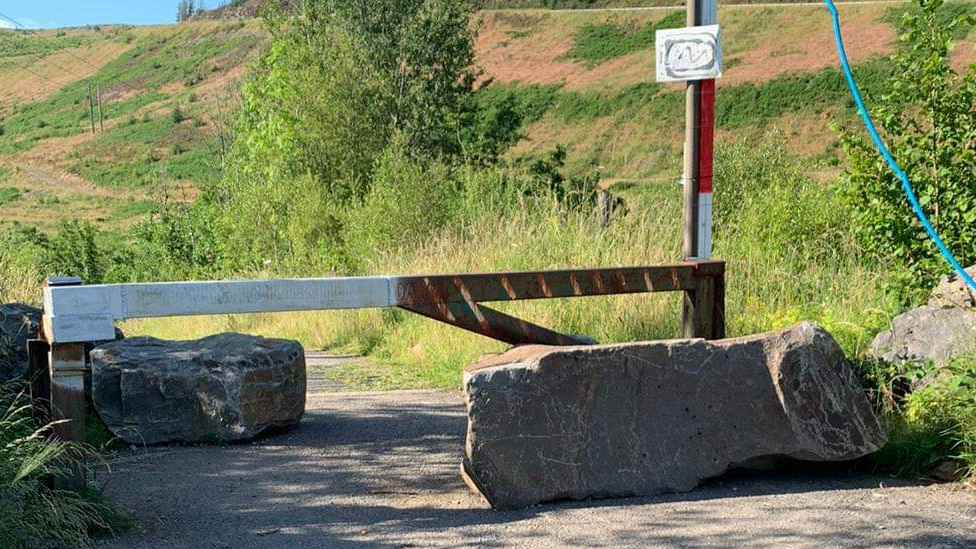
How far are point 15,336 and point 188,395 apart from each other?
150 cm

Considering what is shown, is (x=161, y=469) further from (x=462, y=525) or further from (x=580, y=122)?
(x=580, y=122)

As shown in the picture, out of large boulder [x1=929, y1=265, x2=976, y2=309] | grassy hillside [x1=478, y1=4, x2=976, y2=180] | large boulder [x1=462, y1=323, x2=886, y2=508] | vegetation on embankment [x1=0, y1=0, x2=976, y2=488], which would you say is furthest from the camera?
grassy hillside [x1=478, y1=4, x2=976, y2=180]

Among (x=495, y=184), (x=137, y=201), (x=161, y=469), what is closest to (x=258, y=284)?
(x=161, y=469)

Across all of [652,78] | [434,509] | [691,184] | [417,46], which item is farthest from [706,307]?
[652,78]

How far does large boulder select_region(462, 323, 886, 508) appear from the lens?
18.6ft

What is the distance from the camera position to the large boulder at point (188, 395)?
7.05m

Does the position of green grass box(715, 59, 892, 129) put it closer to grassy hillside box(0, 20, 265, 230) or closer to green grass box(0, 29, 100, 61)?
grassy hillside box(0, 20, 265, 230)

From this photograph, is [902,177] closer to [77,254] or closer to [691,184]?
[691,184]

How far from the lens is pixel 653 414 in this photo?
588 centimetres

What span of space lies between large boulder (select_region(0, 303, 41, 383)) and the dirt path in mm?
1229

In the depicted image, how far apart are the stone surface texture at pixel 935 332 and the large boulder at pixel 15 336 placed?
5.75 meters

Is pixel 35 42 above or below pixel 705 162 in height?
above

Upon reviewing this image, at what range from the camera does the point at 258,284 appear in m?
5.88

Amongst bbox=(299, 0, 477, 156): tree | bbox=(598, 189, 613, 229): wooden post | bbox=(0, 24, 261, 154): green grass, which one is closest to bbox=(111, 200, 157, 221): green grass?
bbox=(0, 24, 261, 154): green grass
